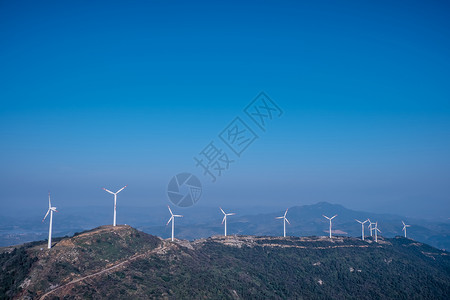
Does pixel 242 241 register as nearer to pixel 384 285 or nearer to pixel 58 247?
pixel 384 285

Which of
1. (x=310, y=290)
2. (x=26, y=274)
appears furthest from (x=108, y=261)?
(x=310, y=290)

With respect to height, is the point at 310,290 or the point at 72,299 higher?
the point at 72,299

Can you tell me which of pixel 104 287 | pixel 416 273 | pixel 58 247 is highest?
pixel 58 247

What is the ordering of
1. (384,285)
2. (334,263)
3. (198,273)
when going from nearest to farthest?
(198,273)
(384,285)
(334,263)

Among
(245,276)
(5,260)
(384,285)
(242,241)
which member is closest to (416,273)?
(384,285)

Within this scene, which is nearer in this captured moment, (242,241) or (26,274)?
(26,274)

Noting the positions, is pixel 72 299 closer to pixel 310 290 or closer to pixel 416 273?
pixel 310 290

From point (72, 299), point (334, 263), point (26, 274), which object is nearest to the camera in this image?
point (72, 299)
